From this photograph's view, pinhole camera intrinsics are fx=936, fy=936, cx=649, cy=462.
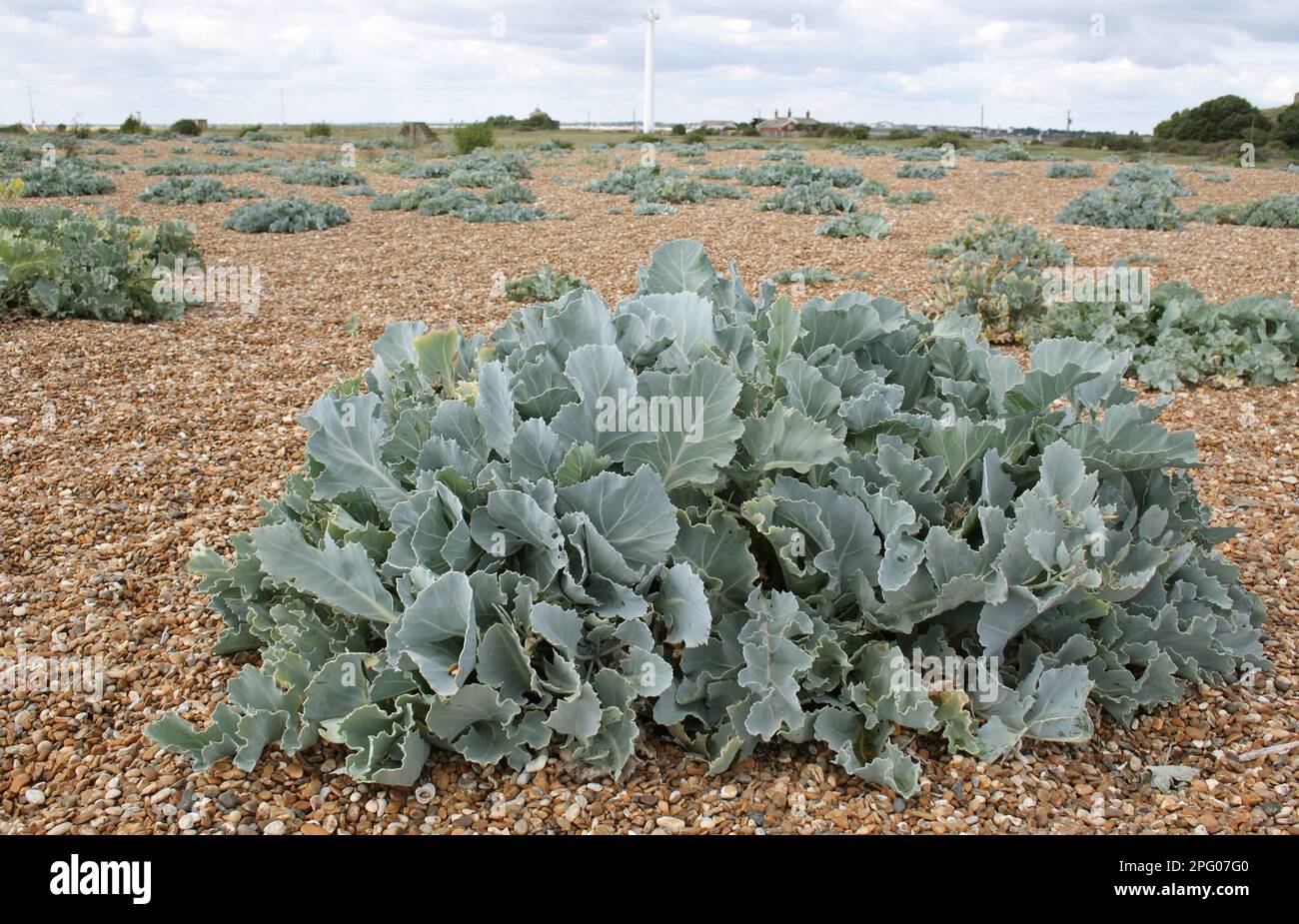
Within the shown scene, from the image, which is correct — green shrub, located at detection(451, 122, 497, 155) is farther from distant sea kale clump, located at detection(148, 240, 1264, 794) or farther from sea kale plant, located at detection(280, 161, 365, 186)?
distant sea kale clump, located at detection(148, 240, 1264, 794)

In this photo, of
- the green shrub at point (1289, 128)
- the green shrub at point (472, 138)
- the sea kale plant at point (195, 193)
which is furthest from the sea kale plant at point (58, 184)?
the green shrub at point (1289, 128)

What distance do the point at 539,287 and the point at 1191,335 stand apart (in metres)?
4.52

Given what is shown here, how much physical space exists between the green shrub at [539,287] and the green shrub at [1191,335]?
3.49m

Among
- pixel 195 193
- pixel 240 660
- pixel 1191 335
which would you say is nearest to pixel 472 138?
pixel 195 193

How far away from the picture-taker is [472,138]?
21.5 m

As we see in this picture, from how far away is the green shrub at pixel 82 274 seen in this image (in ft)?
20.7

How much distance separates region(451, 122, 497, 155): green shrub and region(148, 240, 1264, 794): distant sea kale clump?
20.0m

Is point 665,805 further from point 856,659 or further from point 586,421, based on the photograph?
point 586,421

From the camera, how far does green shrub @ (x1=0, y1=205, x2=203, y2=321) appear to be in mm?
6312

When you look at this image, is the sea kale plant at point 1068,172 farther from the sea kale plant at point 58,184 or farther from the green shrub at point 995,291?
the sea kale plant at point 58,184

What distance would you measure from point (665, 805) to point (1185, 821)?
1.22 m

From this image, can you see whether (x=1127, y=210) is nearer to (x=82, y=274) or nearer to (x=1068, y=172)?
(x=1068, y=172)

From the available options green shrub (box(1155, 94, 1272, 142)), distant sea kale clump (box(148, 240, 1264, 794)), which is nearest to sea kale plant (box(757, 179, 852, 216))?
distant sea kale clump (box(148, 240, 1264, 794))

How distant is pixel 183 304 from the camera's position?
701 centimetres
